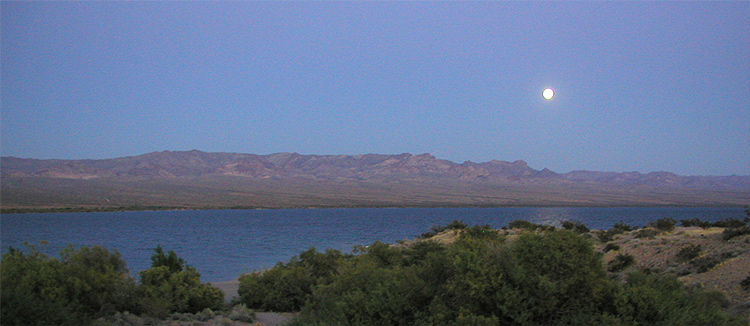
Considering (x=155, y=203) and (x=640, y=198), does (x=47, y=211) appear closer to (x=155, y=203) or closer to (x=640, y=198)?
(x=155, y=203)

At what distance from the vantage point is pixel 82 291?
12141 mm

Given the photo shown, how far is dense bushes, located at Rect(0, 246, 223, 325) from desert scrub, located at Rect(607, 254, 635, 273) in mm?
16070

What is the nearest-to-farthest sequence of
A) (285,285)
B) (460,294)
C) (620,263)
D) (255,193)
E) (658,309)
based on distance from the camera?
(658,309)
(460,294)
(285,285)
(620,263)
(255,193)

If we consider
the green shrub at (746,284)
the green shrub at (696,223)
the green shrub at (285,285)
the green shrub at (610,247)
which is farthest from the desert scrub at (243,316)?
the green shrub at (696,223)

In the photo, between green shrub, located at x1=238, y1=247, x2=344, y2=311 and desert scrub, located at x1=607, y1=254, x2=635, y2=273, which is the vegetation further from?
desert scrub, located at x1=607, y1=254, x2=635, y2=273

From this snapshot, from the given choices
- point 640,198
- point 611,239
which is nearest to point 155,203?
point 611,239

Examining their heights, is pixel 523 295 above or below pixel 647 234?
above

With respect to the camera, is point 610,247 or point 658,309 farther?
point 610,247

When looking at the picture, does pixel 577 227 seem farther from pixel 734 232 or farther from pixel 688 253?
pixel 688 253

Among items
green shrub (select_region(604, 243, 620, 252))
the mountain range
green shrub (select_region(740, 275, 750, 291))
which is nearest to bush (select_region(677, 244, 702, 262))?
green shrub (select_region(604, 243, 620, 252))

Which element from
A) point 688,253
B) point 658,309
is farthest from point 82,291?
point 688,253

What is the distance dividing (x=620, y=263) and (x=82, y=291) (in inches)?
797

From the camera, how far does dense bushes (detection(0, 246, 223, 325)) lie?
31.3 feet

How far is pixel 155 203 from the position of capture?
122562 millimetres
